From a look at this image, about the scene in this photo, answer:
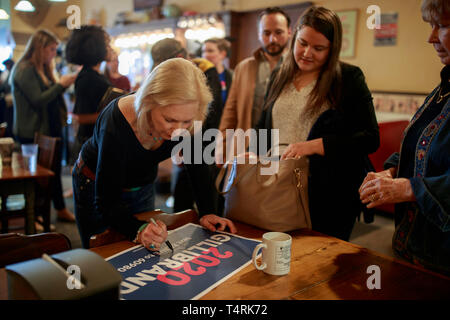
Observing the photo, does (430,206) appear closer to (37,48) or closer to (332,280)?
(332,280)

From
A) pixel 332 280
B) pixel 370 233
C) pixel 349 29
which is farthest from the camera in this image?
pixel 349 29

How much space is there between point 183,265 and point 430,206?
2.09 feet

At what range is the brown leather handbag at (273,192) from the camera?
1227 mm

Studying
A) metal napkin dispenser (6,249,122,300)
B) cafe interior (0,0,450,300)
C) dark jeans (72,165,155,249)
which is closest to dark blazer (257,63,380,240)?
cafe interior (0,0,450,300)

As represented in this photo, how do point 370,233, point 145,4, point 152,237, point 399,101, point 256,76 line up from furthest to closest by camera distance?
point 145,4 → point 399,101 → point 370,233 → point 256,76 → point 152,237

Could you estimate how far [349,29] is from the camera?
4.95 meters

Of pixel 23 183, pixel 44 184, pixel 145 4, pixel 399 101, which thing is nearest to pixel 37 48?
pixel 44 184

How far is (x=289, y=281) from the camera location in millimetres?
937

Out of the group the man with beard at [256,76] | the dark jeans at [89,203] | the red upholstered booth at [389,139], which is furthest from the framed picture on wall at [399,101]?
the dark jeans at [89,203]

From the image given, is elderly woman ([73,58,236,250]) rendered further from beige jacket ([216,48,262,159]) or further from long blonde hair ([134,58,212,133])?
beige jacket ([216,48,262,159])

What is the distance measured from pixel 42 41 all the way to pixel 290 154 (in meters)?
2.62

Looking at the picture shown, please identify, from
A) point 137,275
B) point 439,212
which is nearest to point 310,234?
point 439,212

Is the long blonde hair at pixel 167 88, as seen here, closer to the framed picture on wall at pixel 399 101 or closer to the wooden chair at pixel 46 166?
the wooden chair at pixel 46 166

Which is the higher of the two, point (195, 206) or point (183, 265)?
point (183, 265)
